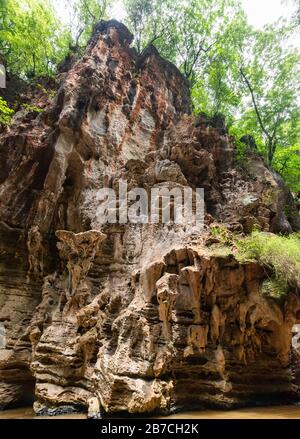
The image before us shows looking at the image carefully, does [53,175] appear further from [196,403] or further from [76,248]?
[196,403]

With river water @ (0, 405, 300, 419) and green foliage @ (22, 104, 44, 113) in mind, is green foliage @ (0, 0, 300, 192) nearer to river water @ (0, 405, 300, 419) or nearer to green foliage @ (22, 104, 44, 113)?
green foliage @ (22, 104, 44, 113)

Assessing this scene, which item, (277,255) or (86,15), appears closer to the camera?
(277,255)

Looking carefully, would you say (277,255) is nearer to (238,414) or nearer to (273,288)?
(273,288)

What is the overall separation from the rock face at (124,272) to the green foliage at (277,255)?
37 cm

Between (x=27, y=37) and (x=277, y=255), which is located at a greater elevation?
(x=27, y=37)

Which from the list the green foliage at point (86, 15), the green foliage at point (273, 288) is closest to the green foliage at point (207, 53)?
the green foliage at point (86, 15)

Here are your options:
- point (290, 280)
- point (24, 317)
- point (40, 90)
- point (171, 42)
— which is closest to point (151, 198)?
point (290, 280)

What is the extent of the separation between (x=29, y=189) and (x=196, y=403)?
961 centimetres

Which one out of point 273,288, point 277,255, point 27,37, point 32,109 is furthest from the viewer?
point 27,37

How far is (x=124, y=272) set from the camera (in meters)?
10.0

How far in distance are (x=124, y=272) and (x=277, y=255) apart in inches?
184

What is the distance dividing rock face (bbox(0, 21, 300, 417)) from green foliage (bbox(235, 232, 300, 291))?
0.37 metres

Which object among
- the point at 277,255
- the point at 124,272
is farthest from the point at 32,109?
the point at 277,255

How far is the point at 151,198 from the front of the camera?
10.6 m
